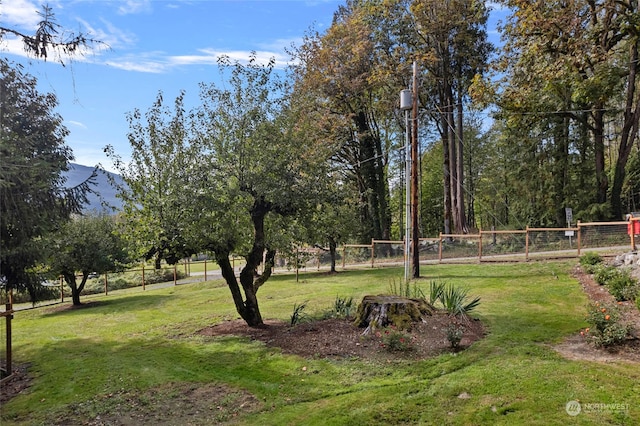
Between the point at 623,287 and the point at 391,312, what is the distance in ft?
16.8

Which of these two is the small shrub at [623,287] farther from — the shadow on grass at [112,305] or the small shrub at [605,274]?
the shadow on grass at [112,305]

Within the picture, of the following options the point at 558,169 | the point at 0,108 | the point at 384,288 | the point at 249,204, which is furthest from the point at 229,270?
the point at 558,169

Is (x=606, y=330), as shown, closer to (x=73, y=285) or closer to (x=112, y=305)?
(x=112, y=305)

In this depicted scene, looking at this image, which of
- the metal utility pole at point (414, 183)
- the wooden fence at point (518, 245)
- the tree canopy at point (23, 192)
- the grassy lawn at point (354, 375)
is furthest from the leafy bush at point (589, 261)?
the tree canopy at point (23, 192)

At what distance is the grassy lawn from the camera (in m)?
4.03

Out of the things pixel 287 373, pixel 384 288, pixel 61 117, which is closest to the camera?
pixel 287 373

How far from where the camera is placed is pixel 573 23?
15.6m

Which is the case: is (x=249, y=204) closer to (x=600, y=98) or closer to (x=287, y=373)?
(x=287, y=373)

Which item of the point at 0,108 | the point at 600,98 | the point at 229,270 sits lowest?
the point at 229,270

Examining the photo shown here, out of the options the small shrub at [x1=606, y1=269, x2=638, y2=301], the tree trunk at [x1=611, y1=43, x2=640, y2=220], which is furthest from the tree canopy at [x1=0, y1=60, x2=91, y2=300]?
the tree trunk at [x1=611, y1=43, x2=640, y2=220]

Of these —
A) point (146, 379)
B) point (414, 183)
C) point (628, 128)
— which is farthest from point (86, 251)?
point (628, 128)

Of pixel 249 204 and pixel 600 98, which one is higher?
pixel 600 98

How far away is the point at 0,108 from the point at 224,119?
3.56 metres

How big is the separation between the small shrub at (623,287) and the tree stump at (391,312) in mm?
3917
